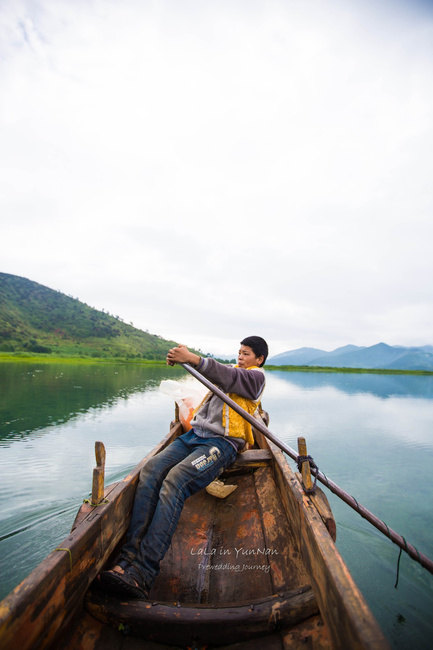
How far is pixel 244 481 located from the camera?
4.37 m

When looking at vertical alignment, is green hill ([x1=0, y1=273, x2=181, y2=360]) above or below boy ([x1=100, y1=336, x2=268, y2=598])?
above

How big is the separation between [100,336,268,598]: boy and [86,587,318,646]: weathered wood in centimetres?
13

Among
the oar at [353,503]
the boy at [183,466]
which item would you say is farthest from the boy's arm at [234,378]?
the oar at [353,503]

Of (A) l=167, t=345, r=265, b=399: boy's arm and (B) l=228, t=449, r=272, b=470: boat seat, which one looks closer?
(A) l=167, t=345, r=265, b=399: boy's arm

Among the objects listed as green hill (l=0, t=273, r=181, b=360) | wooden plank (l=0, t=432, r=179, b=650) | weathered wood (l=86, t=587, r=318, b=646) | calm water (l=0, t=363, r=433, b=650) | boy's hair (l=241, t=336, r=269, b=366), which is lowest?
calm water (l=0, t=363, r=433, b=650)

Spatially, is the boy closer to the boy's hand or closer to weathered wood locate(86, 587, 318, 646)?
the boy's hand

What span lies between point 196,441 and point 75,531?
4.97 ft

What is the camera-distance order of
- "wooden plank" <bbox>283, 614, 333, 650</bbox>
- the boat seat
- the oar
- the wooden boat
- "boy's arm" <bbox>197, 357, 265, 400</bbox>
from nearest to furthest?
the wooden boat
"wooden plank" <bbox>283, 614, 333, 650</bbox>
the oar
"boy's arm" <bbox>197, 357, 265, 400</bbox>
the boat seat

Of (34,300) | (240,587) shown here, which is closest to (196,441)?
(240,587)

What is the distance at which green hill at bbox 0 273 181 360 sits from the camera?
310 ft

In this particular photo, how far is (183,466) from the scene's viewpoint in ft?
9.53

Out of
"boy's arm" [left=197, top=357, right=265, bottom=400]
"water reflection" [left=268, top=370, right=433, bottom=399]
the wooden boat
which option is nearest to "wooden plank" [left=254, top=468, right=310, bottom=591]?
the wooden boat

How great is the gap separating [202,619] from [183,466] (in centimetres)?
111

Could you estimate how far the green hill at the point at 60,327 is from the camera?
94.5m
